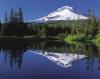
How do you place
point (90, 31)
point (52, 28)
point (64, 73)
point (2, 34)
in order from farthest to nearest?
point (52, 28)
point (2, 34)
point (90, 31)
point (64, 73)

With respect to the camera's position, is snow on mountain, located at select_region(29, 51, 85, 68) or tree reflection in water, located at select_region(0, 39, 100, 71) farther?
tree reflection in water, located at select_region(0, 39, 100, 71)

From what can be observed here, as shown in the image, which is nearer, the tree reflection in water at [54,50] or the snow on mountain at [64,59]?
the snow on mountain at [64,59]

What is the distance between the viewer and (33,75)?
1955 centimetres

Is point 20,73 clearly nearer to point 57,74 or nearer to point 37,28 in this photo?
point 57,74

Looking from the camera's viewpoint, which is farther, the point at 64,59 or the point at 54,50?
the point at 54,50

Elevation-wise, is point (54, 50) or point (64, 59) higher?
point (64, 59)

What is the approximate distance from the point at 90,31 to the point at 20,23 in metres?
30.2

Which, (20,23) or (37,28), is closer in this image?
(20,23)

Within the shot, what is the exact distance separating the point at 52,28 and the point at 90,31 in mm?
60320

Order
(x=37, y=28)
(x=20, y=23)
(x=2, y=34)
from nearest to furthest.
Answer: (x=2, y=34) < (x=20, y=23) < (x=37, y=28)

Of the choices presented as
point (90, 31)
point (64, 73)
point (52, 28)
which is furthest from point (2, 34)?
point (64, 73)

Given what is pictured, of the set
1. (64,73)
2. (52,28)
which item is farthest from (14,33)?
(64,73)

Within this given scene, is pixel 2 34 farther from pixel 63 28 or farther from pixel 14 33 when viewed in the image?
pixel 63 28

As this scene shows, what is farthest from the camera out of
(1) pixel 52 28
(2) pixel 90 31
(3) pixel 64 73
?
(1) pixel 52 28
